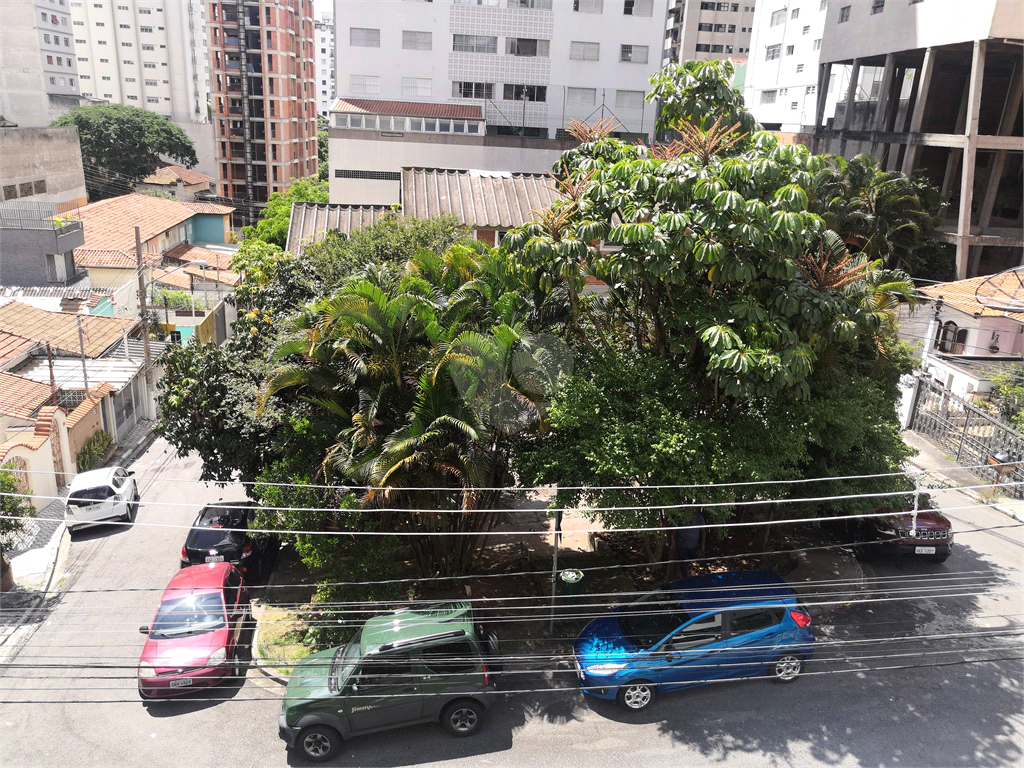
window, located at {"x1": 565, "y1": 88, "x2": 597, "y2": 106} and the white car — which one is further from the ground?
window, located at {"x1": 565, "y1": 88, "x2": 597, "y2": 106}

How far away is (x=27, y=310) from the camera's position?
26.0 meters

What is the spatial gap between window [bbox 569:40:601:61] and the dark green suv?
4058cm

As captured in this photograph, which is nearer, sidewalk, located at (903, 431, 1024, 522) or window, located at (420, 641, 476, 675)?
window, located at (420, 641, 476, 675)

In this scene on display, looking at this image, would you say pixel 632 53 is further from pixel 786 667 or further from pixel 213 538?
pixel 786 667

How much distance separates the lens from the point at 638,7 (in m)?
45.2

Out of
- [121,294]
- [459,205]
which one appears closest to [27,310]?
[121,294]

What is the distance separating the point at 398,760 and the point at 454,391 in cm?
569

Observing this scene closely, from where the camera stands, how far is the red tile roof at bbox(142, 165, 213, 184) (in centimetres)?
6344

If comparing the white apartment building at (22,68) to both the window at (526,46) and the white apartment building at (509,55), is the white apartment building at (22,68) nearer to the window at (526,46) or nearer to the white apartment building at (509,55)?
the white apartment building at (509,55)

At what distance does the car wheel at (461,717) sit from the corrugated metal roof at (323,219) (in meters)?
14.5

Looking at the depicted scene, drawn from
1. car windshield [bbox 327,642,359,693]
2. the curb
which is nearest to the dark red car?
car windshield [bbox 327,642,359,693]

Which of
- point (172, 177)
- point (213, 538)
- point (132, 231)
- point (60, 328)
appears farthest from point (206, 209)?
point (213, 538)

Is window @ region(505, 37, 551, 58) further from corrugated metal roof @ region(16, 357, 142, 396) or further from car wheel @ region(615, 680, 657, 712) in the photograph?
car wheel @ region(615, 680, 657, 712)

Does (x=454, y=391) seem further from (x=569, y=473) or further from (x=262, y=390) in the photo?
(x=262, y=390)
